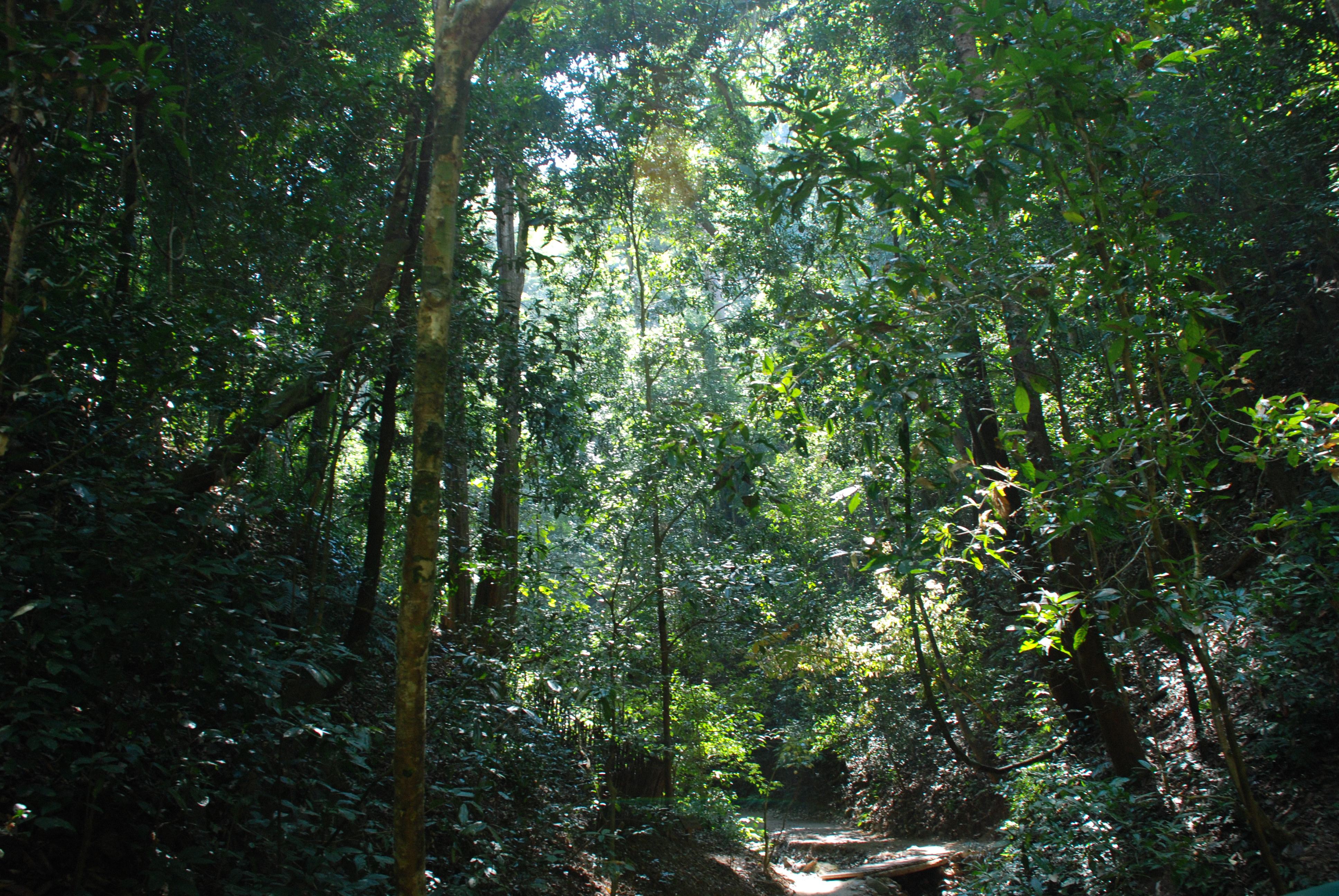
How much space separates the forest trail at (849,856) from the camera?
27.8ft

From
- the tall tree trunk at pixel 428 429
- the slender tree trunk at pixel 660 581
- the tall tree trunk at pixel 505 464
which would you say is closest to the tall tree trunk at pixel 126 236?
the tall tree trunk at pixel 428 429

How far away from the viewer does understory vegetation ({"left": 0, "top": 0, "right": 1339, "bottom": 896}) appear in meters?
2.81

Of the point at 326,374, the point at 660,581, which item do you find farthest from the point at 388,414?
the point at 660,581

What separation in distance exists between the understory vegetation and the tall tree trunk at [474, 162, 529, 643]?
0.07 meters

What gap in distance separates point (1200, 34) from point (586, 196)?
20.9ft

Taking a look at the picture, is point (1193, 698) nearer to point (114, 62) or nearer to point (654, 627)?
point (654, 627)

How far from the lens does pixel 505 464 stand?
8.23 m

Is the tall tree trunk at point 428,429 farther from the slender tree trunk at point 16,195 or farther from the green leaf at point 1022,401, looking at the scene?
the green leaf at point 1022,401

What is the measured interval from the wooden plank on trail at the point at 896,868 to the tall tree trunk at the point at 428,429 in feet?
25.0

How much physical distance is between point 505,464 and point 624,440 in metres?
2.78

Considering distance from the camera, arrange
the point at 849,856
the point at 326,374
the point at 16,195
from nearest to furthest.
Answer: the point at 16,195 < the point at 326,374 < the point at 849,856

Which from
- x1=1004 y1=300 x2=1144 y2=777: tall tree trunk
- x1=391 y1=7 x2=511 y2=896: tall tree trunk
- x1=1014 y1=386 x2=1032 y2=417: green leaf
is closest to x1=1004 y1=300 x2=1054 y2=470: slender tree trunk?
x1=1004 y1=300 x2=1144 y2=777: tall tree trunk

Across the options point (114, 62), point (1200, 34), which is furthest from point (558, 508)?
point (1200, 34)

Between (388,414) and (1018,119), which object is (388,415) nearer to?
(388,414)
